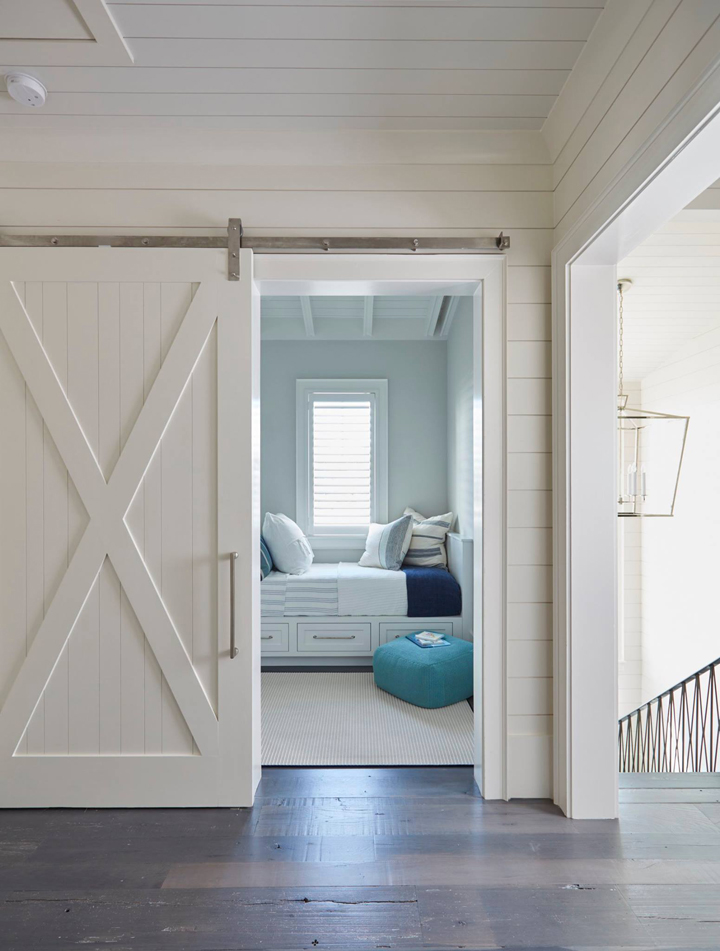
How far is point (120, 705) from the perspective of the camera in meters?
2.35

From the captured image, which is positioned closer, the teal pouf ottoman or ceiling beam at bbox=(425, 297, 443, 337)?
the teal pouf ottoman

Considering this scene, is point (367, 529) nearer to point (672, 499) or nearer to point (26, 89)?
point (672, 499)

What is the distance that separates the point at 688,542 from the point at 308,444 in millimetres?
3131

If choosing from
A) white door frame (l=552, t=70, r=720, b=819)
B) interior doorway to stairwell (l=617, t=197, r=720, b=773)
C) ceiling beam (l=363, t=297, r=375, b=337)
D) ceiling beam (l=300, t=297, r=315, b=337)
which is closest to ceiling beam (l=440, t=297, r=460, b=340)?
ceiling beam (l=363, t=297, r=375, b=337)

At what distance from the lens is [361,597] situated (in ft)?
14.0

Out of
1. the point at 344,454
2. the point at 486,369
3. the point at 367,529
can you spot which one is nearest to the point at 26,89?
the point at 486,369

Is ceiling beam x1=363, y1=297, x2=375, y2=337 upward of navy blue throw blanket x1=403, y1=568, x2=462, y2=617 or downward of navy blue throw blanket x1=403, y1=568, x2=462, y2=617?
upward

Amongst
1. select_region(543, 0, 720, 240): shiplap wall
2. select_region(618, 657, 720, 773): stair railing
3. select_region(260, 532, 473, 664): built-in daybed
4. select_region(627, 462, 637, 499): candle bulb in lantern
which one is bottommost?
select_region(618, 657, 720, 773): stair railing

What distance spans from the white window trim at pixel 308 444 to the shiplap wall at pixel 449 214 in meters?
2.97

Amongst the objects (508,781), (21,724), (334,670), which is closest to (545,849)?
(508,781)

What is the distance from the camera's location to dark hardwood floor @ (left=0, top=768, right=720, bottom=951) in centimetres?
166

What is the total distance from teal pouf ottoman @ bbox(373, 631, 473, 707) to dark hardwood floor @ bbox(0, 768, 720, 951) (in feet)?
3.18

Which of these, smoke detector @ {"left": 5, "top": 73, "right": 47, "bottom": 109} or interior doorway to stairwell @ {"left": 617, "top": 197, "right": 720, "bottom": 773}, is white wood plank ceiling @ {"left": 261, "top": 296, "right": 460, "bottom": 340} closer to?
interior doorway to stairwell @ {"left": 617, "top": 197, "right": 720, "bottom": 773}

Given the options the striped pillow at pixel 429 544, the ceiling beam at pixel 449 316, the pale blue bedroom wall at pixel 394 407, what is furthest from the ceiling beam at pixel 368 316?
the striped pillow at pixel 429 544
